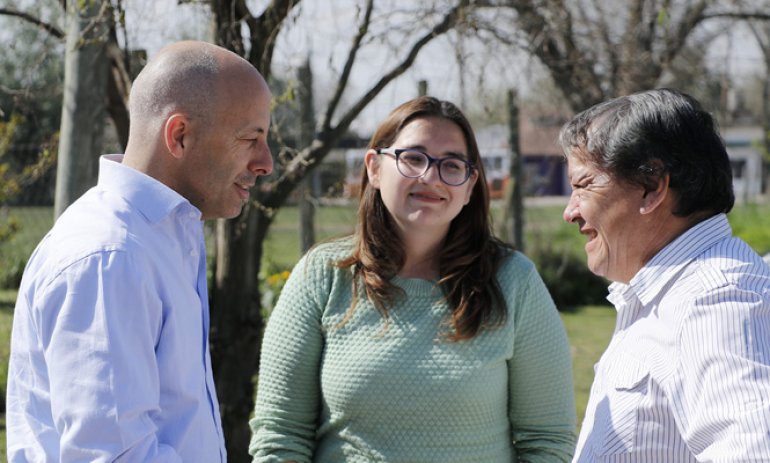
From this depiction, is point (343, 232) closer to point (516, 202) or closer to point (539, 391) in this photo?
point (539, 391)

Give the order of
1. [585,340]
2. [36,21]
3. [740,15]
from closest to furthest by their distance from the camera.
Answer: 1. [36,21]
2. [740,15]
3. [585,340]

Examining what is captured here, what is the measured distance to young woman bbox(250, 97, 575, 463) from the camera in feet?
8.39

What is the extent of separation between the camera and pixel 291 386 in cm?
265

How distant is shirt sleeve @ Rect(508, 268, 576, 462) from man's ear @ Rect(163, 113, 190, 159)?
124cm

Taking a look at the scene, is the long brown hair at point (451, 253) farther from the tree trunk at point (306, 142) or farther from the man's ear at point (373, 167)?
the tree trunk at point (306, 142)

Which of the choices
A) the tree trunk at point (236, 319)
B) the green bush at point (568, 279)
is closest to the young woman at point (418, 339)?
the tree trunk at point (236, 319)

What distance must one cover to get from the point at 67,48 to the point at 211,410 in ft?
7.44

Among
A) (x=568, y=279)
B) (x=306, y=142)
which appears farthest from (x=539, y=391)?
(x=568, y=279)

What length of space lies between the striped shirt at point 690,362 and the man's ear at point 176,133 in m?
0.98

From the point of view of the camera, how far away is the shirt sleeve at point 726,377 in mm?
1485

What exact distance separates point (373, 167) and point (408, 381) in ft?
2.43

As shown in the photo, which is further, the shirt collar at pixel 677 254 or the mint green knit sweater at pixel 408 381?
the mint green knit sweater at pixel 408 381

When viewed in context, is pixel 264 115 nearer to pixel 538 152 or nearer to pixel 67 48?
pixel 67 48

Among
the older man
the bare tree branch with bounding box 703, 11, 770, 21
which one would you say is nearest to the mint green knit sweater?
the older man
